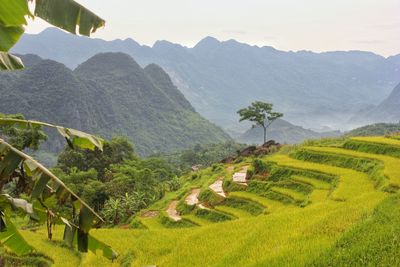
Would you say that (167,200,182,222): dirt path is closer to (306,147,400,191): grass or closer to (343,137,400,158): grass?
(306,147,400,191): grass

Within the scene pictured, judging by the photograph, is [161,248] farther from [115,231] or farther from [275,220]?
[115,231]

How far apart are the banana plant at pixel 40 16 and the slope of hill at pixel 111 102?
332 feet

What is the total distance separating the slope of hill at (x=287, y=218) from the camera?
7938mm

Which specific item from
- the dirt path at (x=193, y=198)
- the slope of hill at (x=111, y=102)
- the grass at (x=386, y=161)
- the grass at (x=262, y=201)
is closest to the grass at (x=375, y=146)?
the grass at (x=386, y=161)

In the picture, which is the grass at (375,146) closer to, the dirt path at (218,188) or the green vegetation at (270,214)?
the green vegetation at (270,214)

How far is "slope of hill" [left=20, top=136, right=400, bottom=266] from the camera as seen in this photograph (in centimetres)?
794

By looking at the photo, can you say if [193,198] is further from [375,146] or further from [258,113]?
[258,113]

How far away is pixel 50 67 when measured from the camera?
115 meters

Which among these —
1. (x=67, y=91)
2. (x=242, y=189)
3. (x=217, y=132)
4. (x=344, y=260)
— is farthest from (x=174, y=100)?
(x=344, y=260)

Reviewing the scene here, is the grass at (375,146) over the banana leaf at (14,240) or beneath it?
beneath

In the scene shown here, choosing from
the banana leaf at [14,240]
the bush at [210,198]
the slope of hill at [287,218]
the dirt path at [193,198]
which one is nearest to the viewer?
the banana leaf at [14,240]

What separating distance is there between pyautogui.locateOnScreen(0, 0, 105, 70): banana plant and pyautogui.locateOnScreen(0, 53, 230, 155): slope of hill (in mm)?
101237

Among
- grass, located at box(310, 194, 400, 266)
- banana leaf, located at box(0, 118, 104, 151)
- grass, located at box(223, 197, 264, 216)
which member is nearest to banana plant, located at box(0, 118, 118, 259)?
banana leaf, located at box(0, 118, 104, 151)

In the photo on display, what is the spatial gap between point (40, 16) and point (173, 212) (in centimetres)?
1752
